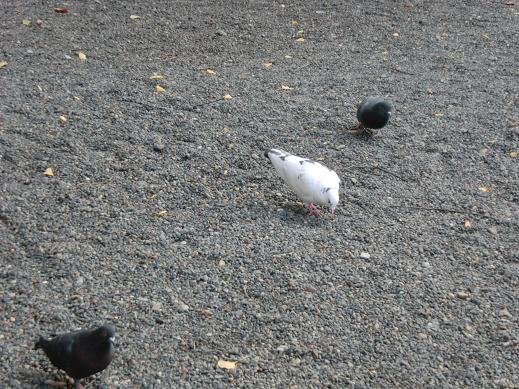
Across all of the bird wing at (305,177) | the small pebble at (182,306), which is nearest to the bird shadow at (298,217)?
the bird wing at (305,177)

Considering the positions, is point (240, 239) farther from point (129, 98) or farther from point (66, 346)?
point (129, 98)

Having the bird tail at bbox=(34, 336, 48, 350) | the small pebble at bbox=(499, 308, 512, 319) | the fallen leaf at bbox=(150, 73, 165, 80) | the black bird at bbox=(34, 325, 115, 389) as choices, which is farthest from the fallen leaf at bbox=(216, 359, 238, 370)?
the fallen leaf at bbox=(150, 73, 165, 80)

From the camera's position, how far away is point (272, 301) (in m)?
3.93

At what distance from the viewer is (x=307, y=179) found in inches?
182

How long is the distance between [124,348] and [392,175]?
8.86 feet

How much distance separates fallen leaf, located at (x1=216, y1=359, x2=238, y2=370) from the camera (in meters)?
3.46

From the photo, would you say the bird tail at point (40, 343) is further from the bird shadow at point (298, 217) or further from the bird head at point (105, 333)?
the bird shadow at point (298, 217)

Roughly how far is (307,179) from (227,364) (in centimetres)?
157

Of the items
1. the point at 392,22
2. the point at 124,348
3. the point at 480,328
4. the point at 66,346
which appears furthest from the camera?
the point at 392,22

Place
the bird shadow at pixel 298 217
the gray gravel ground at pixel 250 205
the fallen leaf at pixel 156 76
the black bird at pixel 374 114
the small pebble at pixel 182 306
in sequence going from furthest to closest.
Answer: the fallen leaf at pixel 156 76
the black bird at pixel 374 114
the bird shadow at pixel 298 217
the small pebble at pixel 182 306
the gray gravel ground at pixel 250 205

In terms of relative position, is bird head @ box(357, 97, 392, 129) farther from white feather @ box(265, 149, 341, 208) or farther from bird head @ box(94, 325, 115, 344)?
bird head @ box(94, 325, 115, 344)

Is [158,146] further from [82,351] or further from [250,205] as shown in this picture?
[82,351]

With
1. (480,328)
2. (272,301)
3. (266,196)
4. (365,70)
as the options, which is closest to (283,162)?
(266,196)

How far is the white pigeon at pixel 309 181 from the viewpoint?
15.1ft
